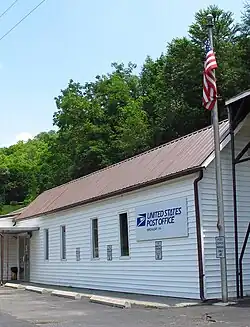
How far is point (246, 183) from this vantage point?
1650 centimetres

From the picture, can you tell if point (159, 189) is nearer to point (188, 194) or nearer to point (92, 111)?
point (188, 194)

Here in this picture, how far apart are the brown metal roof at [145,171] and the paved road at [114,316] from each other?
418 centimetres

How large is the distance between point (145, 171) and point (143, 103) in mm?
33579

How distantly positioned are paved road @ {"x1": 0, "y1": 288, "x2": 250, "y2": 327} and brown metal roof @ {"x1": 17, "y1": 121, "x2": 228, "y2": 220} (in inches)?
165

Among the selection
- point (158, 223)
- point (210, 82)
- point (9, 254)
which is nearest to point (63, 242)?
point (9, 254)

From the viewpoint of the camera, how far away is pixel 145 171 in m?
19.0

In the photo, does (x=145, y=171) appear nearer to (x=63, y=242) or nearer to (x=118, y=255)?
(x=118, y=255)

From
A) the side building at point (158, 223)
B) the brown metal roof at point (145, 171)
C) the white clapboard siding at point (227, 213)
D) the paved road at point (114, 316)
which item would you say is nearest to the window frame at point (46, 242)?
the brown metal roof at point (145, 171)

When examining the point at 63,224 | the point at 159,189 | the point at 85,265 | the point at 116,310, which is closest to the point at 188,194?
the point at 159,189

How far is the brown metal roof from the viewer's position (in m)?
16.3

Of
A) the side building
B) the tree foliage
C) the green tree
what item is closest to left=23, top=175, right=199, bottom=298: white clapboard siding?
the side building

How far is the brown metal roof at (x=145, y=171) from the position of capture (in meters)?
16.3

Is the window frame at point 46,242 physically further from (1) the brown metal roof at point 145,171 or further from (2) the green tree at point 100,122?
(2) the green tree at point 100,122

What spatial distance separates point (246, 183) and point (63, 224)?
10.5m
